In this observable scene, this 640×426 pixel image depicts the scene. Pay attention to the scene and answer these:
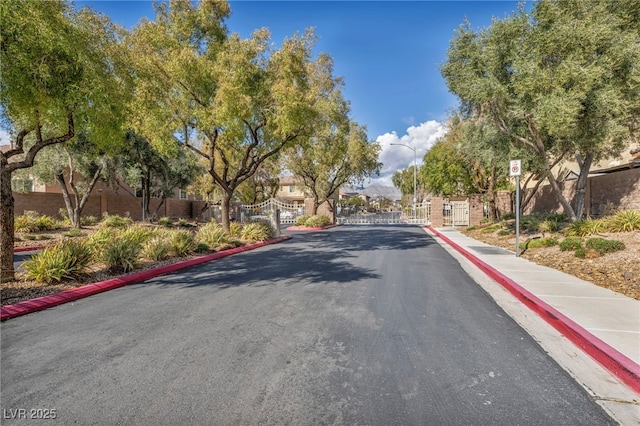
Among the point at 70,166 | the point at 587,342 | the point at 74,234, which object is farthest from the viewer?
the point at 70,166

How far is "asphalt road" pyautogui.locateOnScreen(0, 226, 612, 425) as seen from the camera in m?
2.80

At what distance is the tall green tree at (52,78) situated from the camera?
18.6 ft

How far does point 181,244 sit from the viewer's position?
10727 millimetres

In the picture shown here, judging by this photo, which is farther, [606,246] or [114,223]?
[114,223]

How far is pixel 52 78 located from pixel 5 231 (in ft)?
11.2

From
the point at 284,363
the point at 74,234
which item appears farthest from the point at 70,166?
the point at 284,363

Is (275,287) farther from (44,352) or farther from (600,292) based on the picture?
(600,292)

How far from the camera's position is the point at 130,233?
446 inches

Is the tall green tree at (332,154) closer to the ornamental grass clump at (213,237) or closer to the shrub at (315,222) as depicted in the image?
the shrub at (315,222)

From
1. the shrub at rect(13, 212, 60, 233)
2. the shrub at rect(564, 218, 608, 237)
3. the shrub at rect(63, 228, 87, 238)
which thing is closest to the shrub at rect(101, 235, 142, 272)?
the shrub at rect(63, 228, 87, 238)

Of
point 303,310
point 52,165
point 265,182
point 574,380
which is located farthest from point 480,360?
point 265,182

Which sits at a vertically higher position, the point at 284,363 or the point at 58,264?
the point at 58,264

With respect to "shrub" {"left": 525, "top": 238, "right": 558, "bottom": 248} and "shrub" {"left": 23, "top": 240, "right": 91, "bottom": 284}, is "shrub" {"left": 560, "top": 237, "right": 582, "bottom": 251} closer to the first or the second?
"shrub" {"left": 525, "top": 238, "right": 558, "bottom": 248}

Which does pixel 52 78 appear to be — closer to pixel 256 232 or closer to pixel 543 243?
A: pixel 256 232
